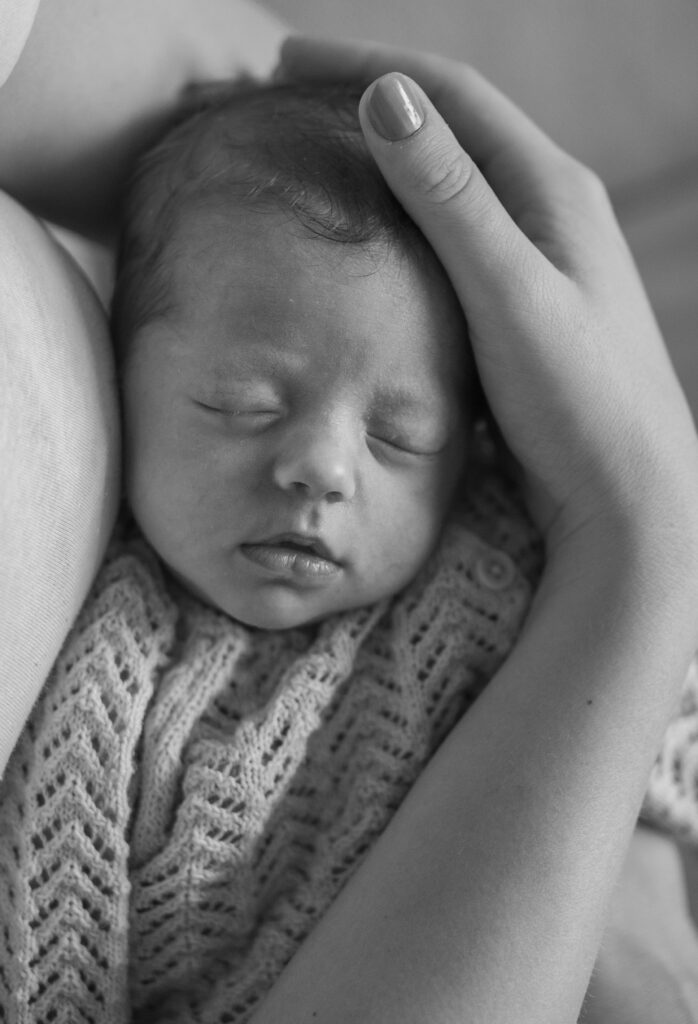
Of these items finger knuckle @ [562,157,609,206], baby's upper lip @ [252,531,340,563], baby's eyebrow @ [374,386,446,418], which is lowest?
baby's upper lip @ [252,531,340,563]

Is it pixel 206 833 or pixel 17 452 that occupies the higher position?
pixel 17 452

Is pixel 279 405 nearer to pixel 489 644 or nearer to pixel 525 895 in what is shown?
pixel 489 644

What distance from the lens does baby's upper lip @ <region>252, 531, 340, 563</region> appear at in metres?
0.91

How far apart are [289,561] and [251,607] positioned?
64 millimetres

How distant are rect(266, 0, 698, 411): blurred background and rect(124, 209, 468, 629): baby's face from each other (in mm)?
748

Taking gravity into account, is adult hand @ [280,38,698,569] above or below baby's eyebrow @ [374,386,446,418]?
above

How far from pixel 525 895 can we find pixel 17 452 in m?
0.50

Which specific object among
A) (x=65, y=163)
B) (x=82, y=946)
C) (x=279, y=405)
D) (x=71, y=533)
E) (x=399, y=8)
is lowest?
(x=82, y=946)

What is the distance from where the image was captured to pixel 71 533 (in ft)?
2.76

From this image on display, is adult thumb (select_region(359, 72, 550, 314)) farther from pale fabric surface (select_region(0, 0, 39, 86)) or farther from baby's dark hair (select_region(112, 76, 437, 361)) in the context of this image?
pale fabric surface (select_region(0, 0, 39, 86))

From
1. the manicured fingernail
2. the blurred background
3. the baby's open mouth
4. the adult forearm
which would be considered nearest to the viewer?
the adult forearm

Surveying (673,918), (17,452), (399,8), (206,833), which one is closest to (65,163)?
(17,452)

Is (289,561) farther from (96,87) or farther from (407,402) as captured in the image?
(96,87)

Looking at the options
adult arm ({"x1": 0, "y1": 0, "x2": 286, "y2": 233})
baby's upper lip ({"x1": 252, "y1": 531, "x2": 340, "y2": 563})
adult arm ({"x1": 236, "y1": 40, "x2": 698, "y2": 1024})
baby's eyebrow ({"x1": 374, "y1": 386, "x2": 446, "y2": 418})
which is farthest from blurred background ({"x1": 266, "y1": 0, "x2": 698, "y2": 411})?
baby's upper lip ({"x1": 252, "y1": 531, "x2": 340, "y2": 563})
